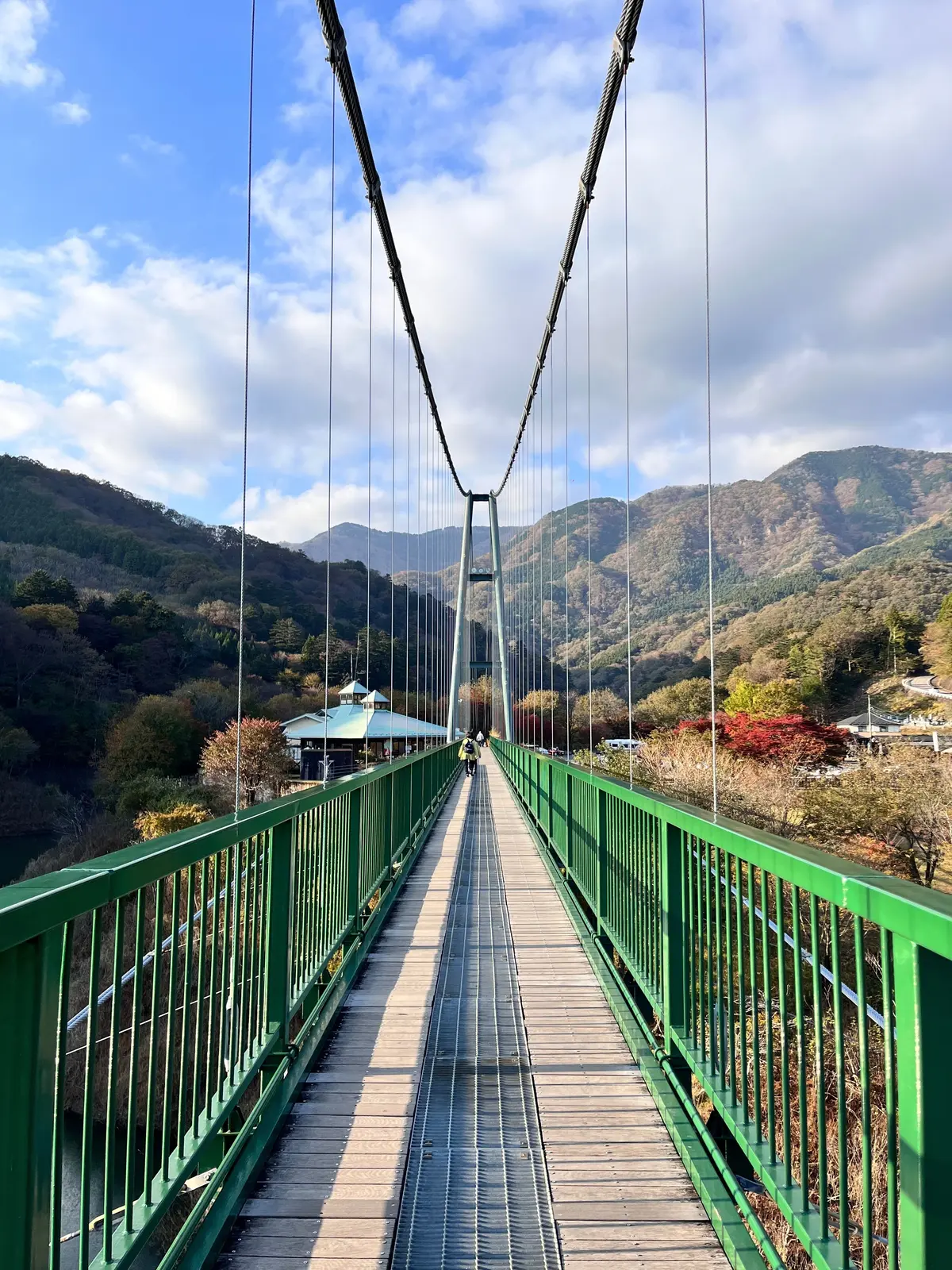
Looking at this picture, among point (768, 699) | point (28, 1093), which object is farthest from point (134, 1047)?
point (768, 699)

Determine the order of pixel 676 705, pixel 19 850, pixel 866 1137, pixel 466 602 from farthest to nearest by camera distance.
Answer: pixel 466 602 → pixel 676 705 → pixel 19 850 → pixel 866 1137

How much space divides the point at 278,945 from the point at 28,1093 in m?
1.35

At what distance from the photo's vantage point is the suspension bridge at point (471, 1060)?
1.05 m

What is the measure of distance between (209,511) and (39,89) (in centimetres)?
383

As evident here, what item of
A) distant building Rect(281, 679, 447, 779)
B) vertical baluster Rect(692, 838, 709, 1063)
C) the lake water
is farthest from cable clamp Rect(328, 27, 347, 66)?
the lake water

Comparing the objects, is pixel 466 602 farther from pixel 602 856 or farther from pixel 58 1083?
pixel 58 1083

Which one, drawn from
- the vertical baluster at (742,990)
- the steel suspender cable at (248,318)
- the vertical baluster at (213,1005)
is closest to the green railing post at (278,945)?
the vertical baluster at (213,1005)

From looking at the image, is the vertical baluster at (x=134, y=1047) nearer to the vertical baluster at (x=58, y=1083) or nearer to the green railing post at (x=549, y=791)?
the vertical baluster at (x=58, y=1083)

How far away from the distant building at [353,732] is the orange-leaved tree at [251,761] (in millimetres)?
991

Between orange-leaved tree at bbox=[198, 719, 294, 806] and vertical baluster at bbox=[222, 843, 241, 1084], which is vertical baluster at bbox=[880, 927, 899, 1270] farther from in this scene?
orange-leaved tree at bbox=[198, 719, 294, 806]

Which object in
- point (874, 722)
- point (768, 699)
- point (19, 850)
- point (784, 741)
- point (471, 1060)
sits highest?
point (768, 699)

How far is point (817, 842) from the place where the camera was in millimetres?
12703

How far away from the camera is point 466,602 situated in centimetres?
3128

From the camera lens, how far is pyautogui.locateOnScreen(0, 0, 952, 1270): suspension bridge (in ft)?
3.43
